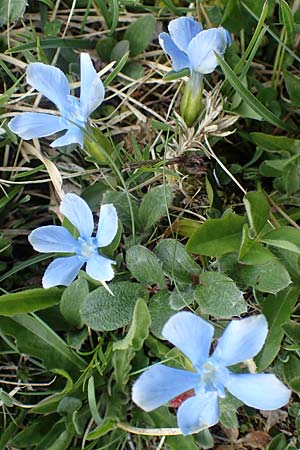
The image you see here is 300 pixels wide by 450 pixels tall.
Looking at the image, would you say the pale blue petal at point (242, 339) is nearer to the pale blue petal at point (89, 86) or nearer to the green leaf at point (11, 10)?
the pale blue petal at point (89, 86)

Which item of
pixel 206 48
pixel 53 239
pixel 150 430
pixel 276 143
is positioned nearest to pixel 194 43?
pixel 206 48

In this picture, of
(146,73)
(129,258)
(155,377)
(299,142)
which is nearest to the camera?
(155,377)

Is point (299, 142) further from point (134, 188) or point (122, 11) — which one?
point (122, 11)

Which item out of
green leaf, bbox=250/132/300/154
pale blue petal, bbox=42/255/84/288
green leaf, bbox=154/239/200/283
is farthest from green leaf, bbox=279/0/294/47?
pale blue petal, bbox=42/255/84/288

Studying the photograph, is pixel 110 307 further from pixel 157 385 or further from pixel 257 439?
pixel 257 439

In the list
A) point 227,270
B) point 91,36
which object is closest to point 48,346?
point 227,270
